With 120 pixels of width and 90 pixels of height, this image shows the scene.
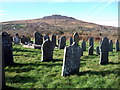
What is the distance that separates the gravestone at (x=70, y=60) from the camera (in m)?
11.2

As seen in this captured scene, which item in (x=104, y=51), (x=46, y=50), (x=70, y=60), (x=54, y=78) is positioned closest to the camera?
(x=54, y=78)

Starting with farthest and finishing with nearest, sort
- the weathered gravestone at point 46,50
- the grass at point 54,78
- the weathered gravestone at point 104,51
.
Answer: the weathered gravestone at point 46,50 → the weathered gravestone at point 104,51 → the grass at point 54,78

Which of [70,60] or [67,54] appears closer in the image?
[67,54]

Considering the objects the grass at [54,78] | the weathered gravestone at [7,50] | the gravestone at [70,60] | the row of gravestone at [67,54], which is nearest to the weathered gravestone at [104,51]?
the row of gravestone at [67,54]

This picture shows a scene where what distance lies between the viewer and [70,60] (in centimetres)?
1139

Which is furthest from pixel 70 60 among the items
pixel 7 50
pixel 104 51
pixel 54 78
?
pixel 7 50

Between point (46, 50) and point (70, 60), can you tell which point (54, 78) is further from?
point (46, 50)

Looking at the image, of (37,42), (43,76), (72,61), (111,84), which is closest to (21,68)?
(43,76)

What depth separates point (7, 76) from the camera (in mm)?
11070

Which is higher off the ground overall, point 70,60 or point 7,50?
point 7,50

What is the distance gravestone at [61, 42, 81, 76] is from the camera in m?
11.2

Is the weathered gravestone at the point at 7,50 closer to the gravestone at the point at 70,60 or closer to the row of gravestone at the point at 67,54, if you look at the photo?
the row of gravestone at the point at 67,54

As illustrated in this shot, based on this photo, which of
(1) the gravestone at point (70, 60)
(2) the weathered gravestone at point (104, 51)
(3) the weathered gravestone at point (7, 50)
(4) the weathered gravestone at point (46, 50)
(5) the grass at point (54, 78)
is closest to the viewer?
(5) the grass at point (54, 78)

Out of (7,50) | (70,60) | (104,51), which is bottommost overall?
(70,60)
